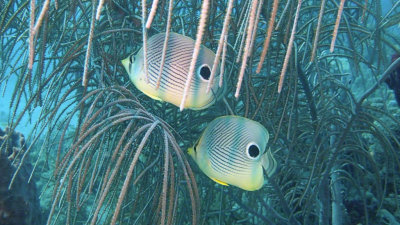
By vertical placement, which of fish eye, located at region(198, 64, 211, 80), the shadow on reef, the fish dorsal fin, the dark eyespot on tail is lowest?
the shadow on reef

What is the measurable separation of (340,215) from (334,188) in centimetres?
21

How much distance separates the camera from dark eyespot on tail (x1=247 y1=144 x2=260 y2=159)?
1.82 metres

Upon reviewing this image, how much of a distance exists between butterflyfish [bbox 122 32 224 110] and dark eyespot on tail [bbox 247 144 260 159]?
417 millimetres

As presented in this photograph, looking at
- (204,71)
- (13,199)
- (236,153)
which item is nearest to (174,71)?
(204,71)

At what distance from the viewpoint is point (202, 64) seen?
173 centimetres

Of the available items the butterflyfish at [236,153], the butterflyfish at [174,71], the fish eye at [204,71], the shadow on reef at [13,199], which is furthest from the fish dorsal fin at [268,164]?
the shadow on reef at [13,199]

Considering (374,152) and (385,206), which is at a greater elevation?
(374,152)

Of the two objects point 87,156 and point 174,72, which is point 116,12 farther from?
point 87,156

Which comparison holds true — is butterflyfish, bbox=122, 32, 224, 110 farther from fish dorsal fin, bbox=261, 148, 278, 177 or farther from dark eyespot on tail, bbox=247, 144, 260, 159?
fish dorsal fin, bbox=261, 148, 278, 177

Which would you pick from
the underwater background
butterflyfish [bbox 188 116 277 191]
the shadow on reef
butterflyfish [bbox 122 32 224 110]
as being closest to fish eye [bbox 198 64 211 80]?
butterflyfish [bbox 122 32 224 110]

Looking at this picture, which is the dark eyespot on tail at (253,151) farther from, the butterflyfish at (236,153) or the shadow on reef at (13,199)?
the shadow on reef at (13,199)

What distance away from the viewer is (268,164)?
1849mm

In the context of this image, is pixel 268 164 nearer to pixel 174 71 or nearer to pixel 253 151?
pixel 253 151

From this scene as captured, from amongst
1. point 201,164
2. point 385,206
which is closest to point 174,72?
point 201,164
